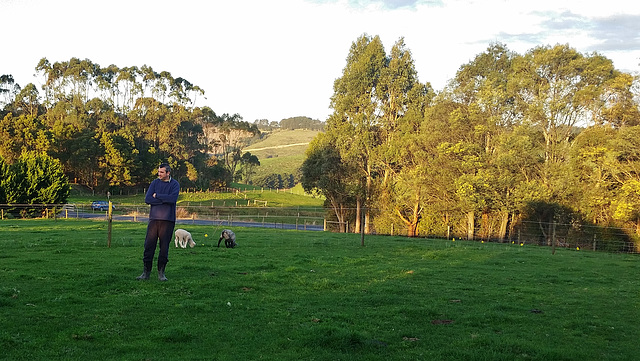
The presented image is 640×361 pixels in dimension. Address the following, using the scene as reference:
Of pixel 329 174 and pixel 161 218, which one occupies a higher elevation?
pixel 329 174

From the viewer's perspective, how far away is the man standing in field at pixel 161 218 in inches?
418

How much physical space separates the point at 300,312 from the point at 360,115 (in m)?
38.7

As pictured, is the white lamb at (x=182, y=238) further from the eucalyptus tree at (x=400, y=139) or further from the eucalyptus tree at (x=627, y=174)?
the eucalyptus tree at (x=627, y=174)

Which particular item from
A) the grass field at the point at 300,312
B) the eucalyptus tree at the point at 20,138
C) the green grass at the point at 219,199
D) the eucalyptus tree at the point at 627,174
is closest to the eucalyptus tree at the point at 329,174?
the eucalyptus tree at the point at 627,174

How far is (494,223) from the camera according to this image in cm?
4075

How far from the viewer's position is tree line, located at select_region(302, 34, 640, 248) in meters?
35.7

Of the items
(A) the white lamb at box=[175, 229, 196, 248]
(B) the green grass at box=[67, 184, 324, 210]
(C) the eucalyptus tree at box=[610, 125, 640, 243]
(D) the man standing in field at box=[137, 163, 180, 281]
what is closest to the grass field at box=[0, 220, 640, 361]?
(D) the man standing in field at box=[137, 163, 180, 281]

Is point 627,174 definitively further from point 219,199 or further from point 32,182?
point 219,199

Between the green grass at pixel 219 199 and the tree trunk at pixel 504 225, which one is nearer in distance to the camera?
the tree trunk at pixel 504 225

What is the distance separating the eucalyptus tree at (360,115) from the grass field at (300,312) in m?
31.9

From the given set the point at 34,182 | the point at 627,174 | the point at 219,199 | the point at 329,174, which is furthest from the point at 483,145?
the point at 219,199

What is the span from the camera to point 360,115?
151ft

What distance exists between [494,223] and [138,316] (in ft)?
123

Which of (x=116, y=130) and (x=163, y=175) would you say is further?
(x=116, y=130)
